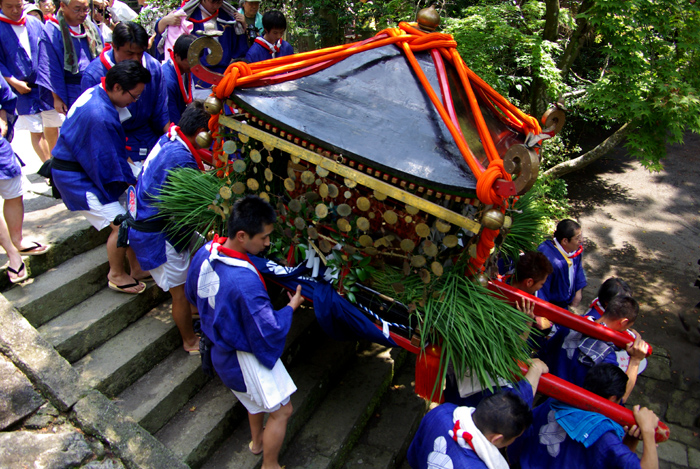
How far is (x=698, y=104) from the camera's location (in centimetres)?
492

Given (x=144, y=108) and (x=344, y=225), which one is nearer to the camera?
(x=344, y=225)

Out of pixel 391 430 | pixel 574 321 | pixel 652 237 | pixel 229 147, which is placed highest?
pixel 229 147

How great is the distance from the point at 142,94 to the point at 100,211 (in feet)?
3.42

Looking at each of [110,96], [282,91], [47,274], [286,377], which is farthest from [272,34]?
[286,377]

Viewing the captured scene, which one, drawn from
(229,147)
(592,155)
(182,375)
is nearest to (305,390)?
(182,375)

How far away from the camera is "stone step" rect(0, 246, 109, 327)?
129 inches

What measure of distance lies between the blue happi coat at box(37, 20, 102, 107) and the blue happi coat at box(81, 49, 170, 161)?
433 mm

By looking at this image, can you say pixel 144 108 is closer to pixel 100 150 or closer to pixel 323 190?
pixel 100 150

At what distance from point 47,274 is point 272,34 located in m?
3.20

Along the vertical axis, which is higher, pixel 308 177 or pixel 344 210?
pixel 308 177

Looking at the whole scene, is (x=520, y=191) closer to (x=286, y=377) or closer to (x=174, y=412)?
(x=286, y=377)

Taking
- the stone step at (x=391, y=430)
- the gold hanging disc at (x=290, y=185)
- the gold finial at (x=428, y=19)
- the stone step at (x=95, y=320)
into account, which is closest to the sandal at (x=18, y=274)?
the stone step at (x=95, y=320)

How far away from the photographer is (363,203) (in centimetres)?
245

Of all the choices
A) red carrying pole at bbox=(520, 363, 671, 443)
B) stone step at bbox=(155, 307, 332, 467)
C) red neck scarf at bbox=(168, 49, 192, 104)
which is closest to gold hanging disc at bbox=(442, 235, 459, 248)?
red carrying pole at bbox=(520, 363, 671, 443)
